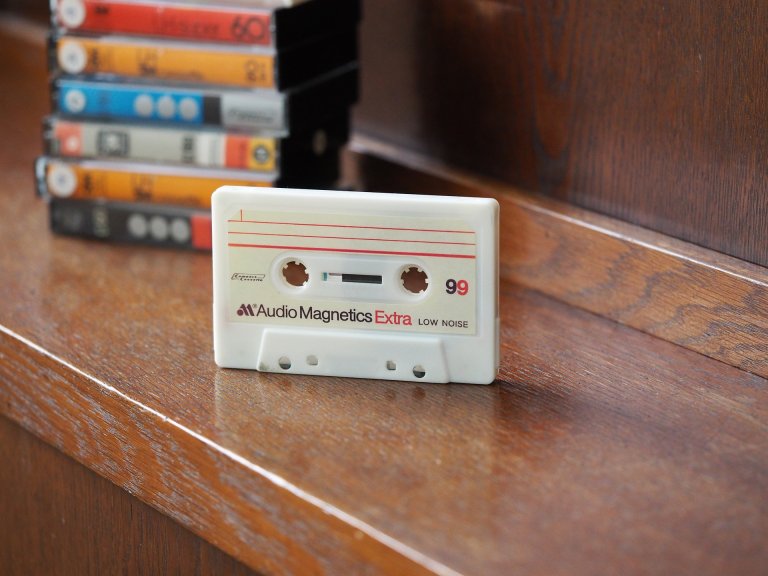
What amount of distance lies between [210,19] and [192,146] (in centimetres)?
13

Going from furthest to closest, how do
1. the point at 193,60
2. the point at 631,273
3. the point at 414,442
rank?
1. the point at 193,60
2. the point at 631,273
3. the point at 414,442

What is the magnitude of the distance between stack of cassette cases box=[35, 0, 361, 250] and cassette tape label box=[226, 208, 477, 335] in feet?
0.85

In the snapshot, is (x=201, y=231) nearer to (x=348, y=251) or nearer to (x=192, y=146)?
(x=192, y=146)

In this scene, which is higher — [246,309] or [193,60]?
[193,60]

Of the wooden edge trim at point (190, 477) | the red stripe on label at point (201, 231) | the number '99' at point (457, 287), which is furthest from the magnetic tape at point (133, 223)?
the number '99' at point (457, 287)

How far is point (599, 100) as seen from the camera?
1.12 metres

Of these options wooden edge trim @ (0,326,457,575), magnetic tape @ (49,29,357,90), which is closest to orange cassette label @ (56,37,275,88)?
magnetic tape @ (49,29,357,90)

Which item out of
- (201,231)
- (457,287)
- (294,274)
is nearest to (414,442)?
(457,287)

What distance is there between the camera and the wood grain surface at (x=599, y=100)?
101cm

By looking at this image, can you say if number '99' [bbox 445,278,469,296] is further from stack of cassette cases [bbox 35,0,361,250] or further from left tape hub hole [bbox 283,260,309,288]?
stack of cassette cases [bbox 35,0,361,250]

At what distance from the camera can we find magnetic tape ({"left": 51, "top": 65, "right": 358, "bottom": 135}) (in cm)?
119

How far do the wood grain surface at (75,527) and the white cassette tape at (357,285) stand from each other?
17cm

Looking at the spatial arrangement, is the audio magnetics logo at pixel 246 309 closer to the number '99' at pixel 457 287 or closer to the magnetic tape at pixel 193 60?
the number '99' at pixel 457 287

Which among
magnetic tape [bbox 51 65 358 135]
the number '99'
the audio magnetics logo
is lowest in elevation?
the audio magnetics logo
